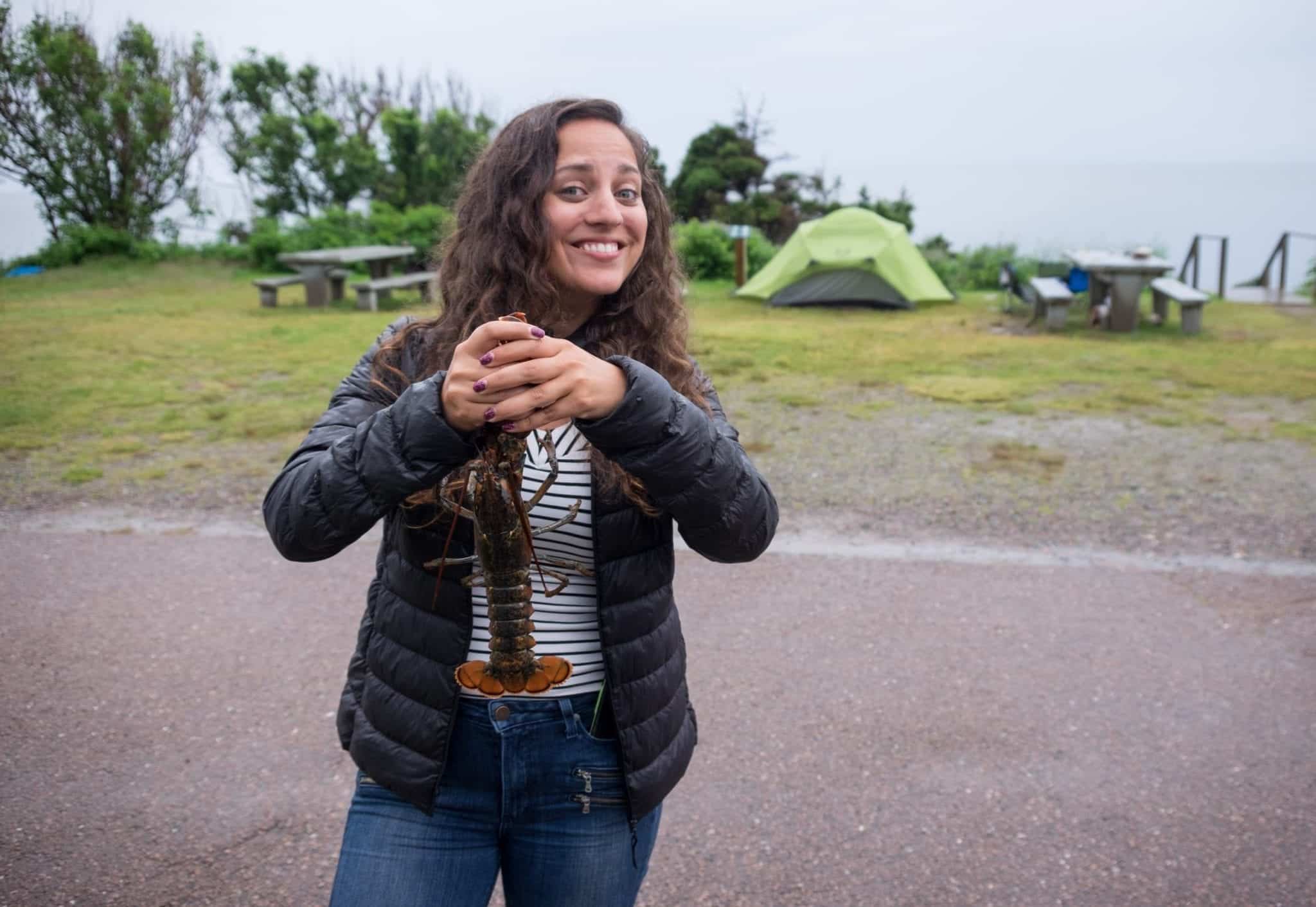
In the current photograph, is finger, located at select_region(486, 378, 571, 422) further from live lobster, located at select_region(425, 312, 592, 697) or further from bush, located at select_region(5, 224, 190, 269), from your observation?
bush, located at select_region(5, 224, 190, 269)

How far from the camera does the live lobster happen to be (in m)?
1.72

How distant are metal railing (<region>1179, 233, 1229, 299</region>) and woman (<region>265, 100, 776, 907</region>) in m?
20.2

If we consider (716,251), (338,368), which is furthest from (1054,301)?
(338,368)

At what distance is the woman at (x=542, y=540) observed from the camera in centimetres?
172

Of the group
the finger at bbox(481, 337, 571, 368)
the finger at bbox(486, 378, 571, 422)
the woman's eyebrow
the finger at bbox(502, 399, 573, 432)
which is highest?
the woman's eyebrow

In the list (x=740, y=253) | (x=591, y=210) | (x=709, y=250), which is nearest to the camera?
(x=591, y=210)

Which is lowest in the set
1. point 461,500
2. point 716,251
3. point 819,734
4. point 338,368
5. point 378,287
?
point 819,734

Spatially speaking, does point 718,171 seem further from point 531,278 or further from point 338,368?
point 531,278

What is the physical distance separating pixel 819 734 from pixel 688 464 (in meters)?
2.49

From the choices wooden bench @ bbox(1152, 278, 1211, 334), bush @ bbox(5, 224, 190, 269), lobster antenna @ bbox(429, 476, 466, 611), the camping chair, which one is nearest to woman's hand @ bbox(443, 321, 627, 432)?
lobster antenna @ bbox(429, 476, 466, 611)

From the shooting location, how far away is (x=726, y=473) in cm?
181

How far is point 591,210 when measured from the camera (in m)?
2.05

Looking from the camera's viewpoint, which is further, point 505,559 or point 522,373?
point 505,559

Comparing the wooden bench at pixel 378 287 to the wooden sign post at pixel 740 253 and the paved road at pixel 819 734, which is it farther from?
the paved road at pixel 819 734
